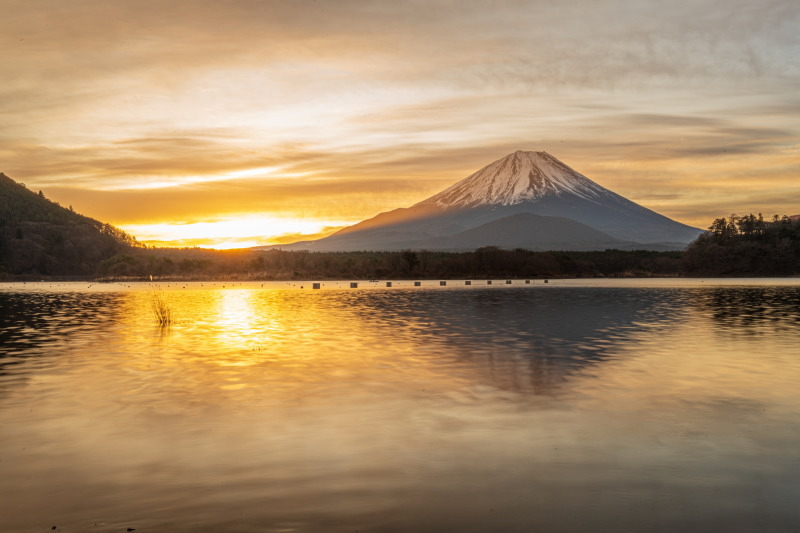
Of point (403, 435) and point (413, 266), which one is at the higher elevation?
point (413, 266)

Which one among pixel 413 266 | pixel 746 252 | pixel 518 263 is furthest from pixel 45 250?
pixel 746 252

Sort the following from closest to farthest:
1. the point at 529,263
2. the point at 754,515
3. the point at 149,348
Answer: the point at 754,515
the point at 149,348
the point at 529,263

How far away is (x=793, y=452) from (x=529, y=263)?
11758 centimetres

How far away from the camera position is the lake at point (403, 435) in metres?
9.16

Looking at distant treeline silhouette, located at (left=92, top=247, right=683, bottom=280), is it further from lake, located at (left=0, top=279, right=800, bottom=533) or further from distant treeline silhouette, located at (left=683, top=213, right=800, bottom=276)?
lake, located at (left=0, top=279, right=800, bottom=533)

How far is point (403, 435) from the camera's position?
13.3 meters

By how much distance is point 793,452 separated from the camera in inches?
470

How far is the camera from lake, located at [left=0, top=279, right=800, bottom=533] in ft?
30.1

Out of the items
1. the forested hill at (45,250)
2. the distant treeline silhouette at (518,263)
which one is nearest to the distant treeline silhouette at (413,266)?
the distant treeline silhouette at (518,263)

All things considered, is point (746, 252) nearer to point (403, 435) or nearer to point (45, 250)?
point (403, 435)

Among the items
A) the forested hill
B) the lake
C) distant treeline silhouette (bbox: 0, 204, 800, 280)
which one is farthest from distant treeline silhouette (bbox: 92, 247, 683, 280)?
the lake

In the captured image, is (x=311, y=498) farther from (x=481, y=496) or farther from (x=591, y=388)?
(x=591, y=388)

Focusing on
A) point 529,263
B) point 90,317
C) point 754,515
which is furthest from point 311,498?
point 529,263

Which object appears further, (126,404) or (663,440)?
(126,404)
